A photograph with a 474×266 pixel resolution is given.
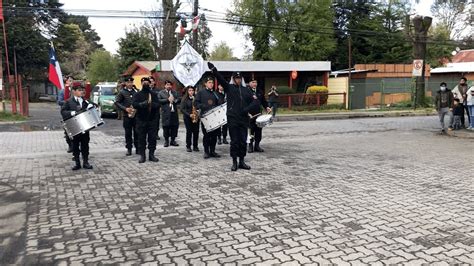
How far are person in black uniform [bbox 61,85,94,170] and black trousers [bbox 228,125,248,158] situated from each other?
2.86 m

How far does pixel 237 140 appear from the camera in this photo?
8398mm

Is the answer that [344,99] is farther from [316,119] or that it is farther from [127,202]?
[127,202]

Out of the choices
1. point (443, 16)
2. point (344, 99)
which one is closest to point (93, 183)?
point (344, 99)

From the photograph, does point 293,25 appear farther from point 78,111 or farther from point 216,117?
point 78,111

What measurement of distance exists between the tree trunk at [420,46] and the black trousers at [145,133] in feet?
72.2

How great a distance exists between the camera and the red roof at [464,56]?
49.9 metres

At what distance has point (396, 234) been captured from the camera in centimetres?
485

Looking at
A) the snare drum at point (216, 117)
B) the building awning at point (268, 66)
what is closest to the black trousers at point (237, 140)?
the snare drum at point (216, 117)

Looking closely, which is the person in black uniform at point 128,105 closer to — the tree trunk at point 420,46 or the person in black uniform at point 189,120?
the person in black uniform at point 189,120

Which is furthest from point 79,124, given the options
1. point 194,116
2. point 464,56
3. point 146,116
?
point 464,56

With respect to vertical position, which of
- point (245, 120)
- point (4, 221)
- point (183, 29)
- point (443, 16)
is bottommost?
point (4, 221)

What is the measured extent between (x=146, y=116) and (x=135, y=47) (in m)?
34.9

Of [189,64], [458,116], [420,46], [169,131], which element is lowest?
[169,131]

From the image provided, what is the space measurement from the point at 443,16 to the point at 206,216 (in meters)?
58.5
